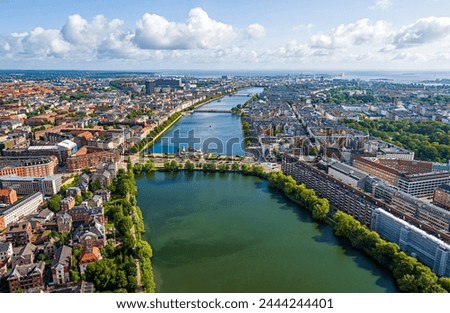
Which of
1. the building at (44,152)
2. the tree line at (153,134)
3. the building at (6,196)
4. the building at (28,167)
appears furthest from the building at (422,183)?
the building at (44,152)

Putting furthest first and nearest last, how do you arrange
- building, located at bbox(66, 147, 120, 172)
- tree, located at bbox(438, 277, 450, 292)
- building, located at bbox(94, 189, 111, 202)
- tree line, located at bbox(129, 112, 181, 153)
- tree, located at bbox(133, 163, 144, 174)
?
tree line, located at bbox(129, 112, 181, 153), building, located at bbox(66, 147, 120, 172), tree, located at bbox(133, 163, 144, 174), building, located at bbox(94, 189, 111, 202), tree, located at bbox(438, 277, 450, 292)

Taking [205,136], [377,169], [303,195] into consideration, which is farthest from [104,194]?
[205,136]

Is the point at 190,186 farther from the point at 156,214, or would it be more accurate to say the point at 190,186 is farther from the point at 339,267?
the point at 339,267

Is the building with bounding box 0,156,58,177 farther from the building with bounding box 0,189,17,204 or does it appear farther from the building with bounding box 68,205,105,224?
the building with bounding box 68,205,105,224

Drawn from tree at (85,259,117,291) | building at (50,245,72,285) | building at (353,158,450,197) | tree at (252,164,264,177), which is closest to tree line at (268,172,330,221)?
tree at (252,164,264,177)

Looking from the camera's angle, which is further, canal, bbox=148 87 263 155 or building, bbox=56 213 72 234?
canal, bbox=148 87 263 155

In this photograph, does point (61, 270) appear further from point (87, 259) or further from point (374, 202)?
point (374, 202)
